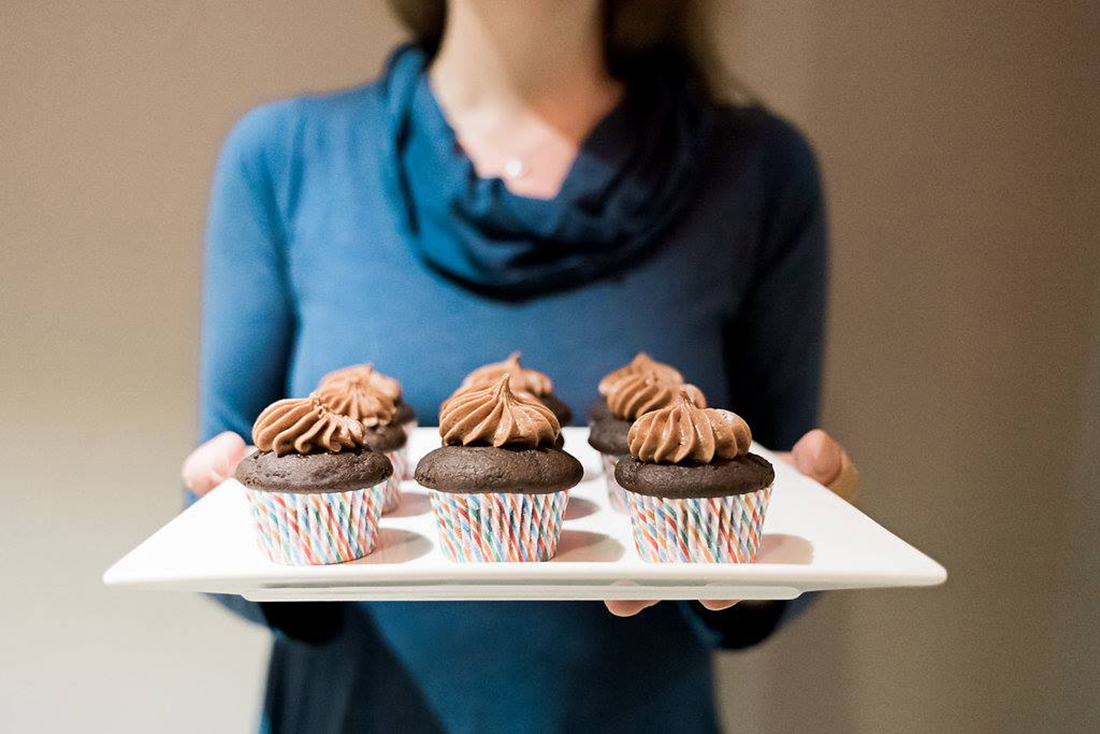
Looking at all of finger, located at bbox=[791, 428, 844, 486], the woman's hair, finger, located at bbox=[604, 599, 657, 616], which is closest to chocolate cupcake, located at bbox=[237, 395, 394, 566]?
finger, located at bbox=[604, 599, 657, 616]

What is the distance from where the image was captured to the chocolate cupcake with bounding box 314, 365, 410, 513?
1.90 metres

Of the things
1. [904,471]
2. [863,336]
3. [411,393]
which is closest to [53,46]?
[411,393]

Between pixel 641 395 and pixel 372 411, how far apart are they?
604 millimetres

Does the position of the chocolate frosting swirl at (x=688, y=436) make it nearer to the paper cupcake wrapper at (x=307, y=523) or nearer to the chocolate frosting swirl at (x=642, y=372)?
the chocolate frosting swirl at (x=642, y=372)

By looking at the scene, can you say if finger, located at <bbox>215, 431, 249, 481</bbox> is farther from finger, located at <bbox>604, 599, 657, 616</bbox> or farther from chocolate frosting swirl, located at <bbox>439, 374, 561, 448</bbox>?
finger, located at <bbox>604, 599, 657, 616</bbox>

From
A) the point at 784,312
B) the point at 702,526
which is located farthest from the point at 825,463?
the point at 702,526

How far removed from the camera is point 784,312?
2395 millimetres

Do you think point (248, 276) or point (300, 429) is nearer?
point (300, 429)

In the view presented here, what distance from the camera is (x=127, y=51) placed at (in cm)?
227

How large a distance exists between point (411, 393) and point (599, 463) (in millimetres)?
522

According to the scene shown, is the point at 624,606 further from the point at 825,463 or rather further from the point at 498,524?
the point at 825,463

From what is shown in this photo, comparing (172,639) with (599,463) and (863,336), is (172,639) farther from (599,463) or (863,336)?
(863,336)

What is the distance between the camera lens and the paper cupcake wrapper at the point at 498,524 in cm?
164

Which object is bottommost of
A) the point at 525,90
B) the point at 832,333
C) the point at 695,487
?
the point at 695,487
